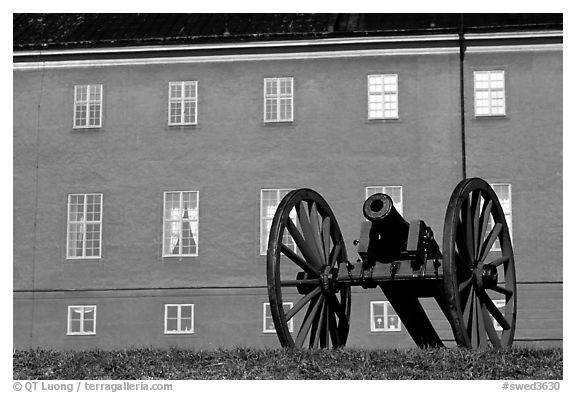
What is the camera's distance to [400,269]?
1488 cm

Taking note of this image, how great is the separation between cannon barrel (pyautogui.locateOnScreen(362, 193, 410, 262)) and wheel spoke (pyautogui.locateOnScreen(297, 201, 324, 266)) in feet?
2.72

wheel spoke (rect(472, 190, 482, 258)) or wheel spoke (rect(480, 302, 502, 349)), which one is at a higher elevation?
wheel spoke (rect(472, 190, 482, 258))

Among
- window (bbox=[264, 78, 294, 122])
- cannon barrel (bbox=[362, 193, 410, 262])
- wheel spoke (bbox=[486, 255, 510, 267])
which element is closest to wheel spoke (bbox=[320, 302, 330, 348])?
cannon barrel (bbox=[362, 193, 410, 262])

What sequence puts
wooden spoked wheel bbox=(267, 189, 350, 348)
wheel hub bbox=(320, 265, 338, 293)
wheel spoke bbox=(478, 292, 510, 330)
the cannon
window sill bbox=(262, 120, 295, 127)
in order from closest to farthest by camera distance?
the cannon < wooden spoked wheel bbox=(267, 189, 350, 348) < wheel spoke bbox=(478, 292, 510, 330) < wheel hub bbox=(320, 265, 338, 293) < window sill bbox=(262, 120, 295, 127)

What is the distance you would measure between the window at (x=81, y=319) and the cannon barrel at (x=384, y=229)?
1698cm

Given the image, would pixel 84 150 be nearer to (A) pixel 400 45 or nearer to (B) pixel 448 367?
(A) pixel 400 45

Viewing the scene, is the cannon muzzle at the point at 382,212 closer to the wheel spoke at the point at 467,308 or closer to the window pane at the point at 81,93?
the wheel spoke at the point at 467,308

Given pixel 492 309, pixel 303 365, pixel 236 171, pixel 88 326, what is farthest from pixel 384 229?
pixel 88 326

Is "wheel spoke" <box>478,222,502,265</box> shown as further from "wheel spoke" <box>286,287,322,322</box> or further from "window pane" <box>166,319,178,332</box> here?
"window pane" <box>166,319,178,332</box>

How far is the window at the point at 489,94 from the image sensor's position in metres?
30.5

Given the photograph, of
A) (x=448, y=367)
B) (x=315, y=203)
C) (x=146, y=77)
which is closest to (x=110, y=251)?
(x=146, y=77)

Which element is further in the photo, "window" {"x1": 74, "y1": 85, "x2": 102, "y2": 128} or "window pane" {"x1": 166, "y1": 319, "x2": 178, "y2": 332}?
"window" {"x1": 74, "y1": 85, "x2": 102, "y2": 128}

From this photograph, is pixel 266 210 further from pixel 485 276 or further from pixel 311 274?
pixel 485 276

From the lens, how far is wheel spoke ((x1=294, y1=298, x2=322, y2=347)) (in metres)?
14.8
